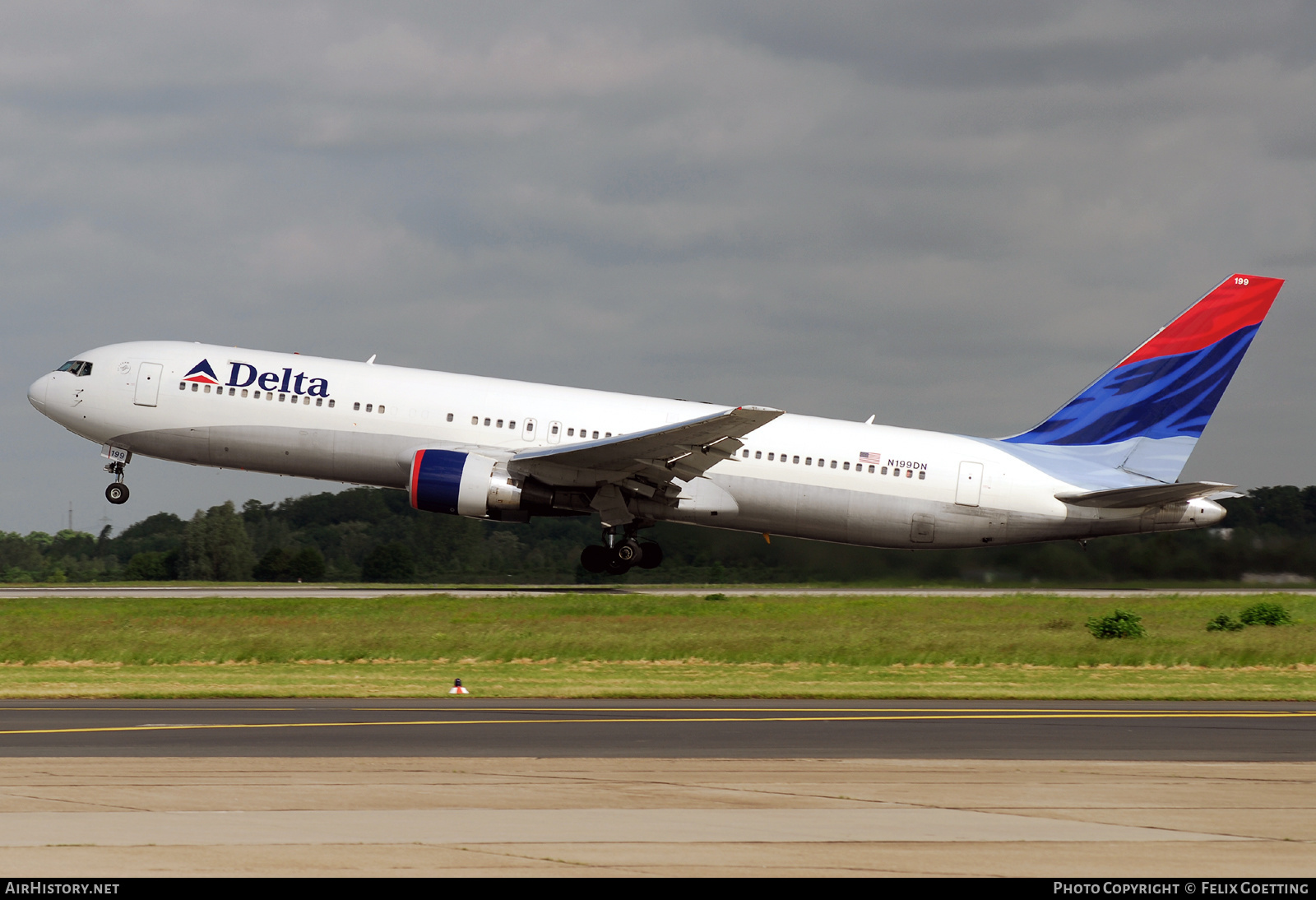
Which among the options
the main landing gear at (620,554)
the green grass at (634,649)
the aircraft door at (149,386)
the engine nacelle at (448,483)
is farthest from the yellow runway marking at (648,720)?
the aircraft door at (149,386)

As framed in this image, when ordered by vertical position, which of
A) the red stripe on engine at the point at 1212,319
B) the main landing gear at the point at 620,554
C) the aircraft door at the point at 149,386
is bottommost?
the main landing gear at the point at 620,554

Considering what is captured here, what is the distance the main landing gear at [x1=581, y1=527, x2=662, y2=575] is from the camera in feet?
121

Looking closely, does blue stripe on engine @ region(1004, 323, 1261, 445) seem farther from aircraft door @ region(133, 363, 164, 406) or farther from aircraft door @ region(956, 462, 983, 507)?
aircraft door @ region(133, 363, 164, 406)

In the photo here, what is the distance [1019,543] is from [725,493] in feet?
27.8

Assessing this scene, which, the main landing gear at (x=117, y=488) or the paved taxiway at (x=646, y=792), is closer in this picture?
the paved taxiway at (x=646, y=792)

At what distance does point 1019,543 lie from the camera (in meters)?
37.8

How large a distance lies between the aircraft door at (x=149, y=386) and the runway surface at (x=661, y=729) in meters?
18.1

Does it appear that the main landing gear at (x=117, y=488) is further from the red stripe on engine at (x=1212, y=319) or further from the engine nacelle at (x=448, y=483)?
the red stripe on engine at (x=1212, y=319)

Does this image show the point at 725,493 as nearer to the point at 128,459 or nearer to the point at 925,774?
the point at 128,459

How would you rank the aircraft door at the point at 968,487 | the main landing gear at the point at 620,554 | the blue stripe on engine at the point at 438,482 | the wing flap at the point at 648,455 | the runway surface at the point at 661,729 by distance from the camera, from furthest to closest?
the main landing gear at the point at 620,554, the aircraft door at the point at 968,487, the blue stripe on engine at the point at 438,482, the wing flap at the point at 648,455, the runway surface at the point at 661,729

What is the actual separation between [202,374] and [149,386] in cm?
155

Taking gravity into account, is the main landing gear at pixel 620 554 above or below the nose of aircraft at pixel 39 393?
below

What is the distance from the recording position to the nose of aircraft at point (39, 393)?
121ft

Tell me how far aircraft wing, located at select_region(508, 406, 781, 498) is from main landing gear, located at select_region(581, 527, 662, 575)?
6.13 feet
